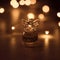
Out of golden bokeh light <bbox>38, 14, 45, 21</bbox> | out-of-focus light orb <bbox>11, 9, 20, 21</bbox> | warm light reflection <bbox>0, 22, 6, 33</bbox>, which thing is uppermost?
out-of-focus light orb <bbox>11, 9, 20, 21</bbox>

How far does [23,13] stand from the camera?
3336 mm

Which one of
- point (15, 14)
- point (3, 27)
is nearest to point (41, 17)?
point (15, 14)

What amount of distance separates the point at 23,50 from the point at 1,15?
4.08 feet

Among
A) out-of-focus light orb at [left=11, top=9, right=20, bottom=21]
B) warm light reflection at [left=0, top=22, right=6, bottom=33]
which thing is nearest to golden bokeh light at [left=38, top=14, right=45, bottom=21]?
out-of-focus light orb at [left=11, top=9, right=20, bottom=21]

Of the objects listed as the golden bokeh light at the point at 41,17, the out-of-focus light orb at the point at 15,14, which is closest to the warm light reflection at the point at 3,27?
the out-of-focus light orb at the point at 15,14

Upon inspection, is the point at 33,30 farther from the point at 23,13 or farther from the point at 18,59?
the point at 23,13

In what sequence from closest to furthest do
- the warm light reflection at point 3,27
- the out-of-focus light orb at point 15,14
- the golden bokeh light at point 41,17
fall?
1. the warm light reflection at point 3,27
2. the golden bokeh light at point 41,17
3. the out-of-focus light orb at point 15,14

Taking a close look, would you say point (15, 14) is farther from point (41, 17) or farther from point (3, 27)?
point (3, 27)

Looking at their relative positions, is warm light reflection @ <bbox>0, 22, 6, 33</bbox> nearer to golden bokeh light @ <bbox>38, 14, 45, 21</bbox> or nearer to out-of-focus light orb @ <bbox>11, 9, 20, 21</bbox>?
out-of-focus light orb @ <bbox>11, 9, 20, 21</bbox>

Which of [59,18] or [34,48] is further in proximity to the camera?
[59,18]

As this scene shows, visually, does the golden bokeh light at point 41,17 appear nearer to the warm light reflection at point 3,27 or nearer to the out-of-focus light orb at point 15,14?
the out-of-focus light orb at point 15,14

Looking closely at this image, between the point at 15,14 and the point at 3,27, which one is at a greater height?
the point at 15,14

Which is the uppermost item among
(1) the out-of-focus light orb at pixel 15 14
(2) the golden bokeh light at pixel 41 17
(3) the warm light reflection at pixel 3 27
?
(1) the out-of-focus light orb at pixel 15 14

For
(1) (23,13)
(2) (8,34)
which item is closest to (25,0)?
(1) (23,13)
